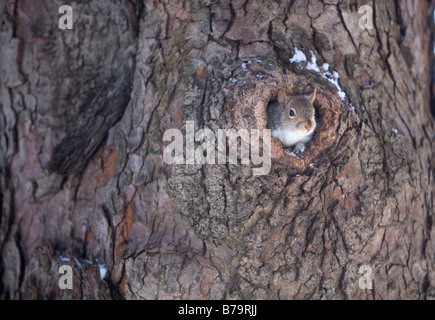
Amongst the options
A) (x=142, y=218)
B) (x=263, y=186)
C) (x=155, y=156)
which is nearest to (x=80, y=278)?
(x=142, y=218)

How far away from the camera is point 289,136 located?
303 cm

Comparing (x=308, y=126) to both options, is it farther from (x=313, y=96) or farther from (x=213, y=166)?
(x=213, y=166)

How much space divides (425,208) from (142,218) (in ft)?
6.09

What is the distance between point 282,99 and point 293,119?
0.20 m

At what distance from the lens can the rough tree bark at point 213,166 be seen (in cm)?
262

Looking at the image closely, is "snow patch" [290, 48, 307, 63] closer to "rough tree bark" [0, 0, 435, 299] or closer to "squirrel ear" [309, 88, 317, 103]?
"rough tree bark" [0, 0, 435, 299]

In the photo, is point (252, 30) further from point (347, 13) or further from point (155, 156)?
point (155, 156)

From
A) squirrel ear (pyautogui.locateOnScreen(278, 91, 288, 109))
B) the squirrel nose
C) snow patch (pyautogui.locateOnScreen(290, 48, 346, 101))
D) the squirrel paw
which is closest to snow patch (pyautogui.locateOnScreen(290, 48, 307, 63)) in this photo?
snow patch (pyautogui.locateOnScreen(290, 48, 346, 101))

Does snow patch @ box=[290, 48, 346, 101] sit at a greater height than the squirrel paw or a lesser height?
greater

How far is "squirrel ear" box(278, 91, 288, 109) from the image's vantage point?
2677 mm

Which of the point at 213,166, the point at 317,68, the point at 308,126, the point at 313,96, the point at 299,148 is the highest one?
the point at 317,68

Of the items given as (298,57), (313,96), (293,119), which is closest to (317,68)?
(298,57)

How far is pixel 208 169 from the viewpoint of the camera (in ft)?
8.56

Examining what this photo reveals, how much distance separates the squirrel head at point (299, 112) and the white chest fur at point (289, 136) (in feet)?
0.15
